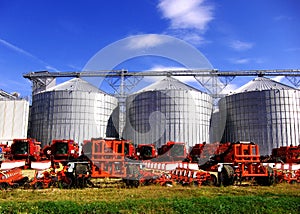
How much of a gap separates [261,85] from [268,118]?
26.6 feet

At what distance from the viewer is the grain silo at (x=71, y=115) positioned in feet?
162

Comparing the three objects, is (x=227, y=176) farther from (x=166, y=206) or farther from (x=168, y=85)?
(x=168, y=85)

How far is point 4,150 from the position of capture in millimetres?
29125

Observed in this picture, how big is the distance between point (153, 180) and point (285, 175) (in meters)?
9.10

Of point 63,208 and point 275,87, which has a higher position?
point 275,87

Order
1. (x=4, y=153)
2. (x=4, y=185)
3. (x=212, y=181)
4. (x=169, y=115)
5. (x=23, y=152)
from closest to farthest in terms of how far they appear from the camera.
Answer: (x=4, y=185), (x=212, y=181), (x=23, y=152), (x=4, y=153), (x=169, y=115)

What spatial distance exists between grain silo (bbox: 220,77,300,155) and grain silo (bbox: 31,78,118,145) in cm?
2173

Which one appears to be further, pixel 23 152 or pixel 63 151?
pixel 63 151

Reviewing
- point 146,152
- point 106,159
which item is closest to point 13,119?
point 146,152

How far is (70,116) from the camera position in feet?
163

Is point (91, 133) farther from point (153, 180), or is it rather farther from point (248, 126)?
point (153, 180)

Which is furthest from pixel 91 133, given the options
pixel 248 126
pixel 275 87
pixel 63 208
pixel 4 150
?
→ pixel 63 208

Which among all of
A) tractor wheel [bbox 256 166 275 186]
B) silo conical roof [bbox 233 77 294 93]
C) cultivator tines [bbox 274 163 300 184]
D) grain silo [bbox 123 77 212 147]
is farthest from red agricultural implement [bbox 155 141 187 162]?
silo conical roof [bbox 233 77 294 93]

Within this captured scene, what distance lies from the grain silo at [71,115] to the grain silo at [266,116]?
21.7 m
